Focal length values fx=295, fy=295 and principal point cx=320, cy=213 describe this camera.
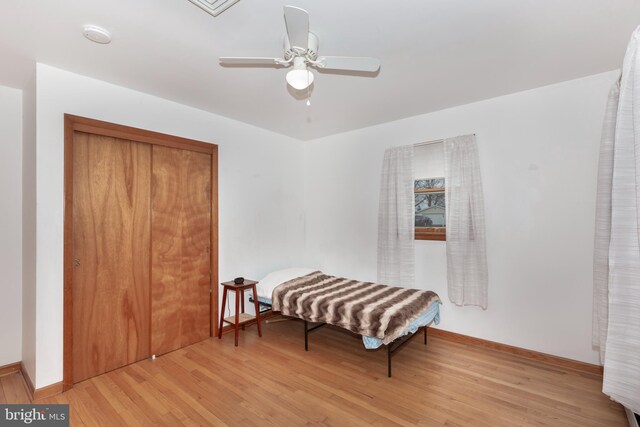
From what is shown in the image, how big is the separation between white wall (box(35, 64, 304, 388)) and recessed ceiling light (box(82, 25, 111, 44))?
2.45ft

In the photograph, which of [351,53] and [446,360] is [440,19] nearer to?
[351,53]

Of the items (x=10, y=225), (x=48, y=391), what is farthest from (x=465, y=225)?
(x=10, y=225)

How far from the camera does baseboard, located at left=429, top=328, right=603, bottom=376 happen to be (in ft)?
8.56

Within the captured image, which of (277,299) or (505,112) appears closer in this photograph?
Answer: (505,112)

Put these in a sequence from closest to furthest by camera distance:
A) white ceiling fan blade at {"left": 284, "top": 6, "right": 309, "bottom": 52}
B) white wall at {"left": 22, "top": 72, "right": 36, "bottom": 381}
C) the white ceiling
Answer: white ceiling fan blade at {"left": 284, "top": 6, "right": 309, "bottom": 52}, the white ceiling, white wall at {"left": 22, "top": 72, "right": 36, "bottom": 381}

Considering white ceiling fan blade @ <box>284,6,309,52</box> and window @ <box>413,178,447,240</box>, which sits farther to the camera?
window @ <box>413,178,447,240</box>

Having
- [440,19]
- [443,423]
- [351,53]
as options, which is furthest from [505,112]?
[443,423]

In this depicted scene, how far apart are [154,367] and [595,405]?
142 inches

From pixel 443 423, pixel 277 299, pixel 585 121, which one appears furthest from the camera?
pixel 277 299

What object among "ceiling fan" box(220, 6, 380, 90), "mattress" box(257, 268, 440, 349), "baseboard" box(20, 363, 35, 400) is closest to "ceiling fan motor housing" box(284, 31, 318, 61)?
"ceiling fan" box(220, 6, 380, 90)

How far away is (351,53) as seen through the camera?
7.28ft

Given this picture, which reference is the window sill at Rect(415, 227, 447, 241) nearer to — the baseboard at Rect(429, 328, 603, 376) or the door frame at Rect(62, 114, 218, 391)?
the baseboard at Rect(429, 328, 603, 376)

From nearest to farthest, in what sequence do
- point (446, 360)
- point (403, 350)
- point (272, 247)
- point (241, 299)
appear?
point (446, 360) → point (403, 350) → point (241, 299) → point (272, 247)

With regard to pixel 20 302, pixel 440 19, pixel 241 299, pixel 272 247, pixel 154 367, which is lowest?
pixel 154 367
